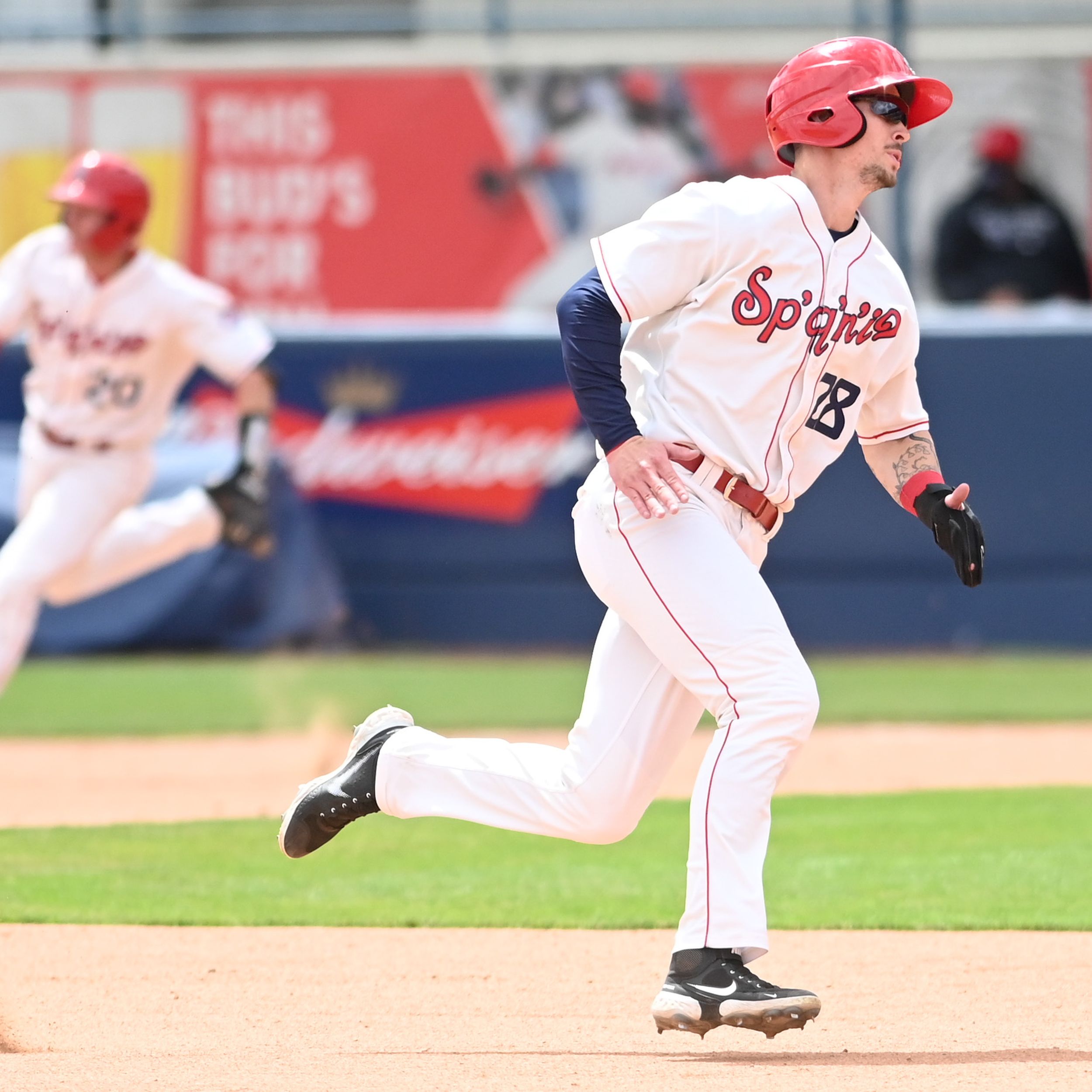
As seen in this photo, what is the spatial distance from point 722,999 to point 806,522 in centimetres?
822

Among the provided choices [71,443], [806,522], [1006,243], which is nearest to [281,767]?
[71,443]

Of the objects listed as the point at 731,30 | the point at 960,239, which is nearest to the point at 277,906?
the point at 960,239

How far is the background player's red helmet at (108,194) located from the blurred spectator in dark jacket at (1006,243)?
7.59 m

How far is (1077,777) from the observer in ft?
25.4

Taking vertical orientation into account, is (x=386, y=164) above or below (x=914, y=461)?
below

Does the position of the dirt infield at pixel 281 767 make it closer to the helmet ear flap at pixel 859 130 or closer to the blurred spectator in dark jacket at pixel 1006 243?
the helmet ear flap at pixel 859 130

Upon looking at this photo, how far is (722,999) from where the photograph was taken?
11.6 ft

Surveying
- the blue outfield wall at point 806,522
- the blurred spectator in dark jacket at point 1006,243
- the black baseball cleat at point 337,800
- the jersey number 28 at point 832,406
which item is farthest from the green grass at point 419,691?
the jersey number 28 at point 832,406

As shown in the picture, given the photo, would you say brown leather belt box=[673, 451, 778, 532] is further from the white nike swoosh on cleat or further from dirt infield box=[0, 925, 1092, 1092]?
dirt infield box=[0, 925, 1092, 1092]

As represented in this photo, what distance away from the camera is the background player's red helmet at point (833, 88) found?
12.6 ft

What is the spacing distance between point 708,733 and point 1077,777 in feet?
6.62

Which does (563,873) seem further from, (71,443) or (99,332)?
(99,332)

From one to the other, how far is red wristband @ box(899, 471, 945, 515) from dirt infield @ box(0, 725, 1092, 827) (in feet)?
11.1

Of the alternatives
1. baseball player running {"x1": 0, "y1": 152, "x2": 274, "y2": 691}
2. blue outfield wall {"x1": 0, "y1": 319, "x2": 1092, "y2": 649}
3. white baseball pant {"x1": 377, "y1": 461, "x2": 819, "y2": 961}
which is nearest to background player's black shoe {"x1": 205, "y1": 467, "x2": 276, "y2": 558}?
baseball player running {"x1": 0, "y1": 152, "x2": 274, "y2": 691}
